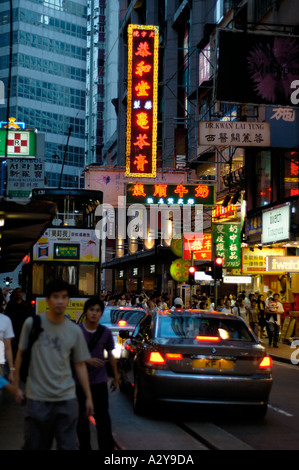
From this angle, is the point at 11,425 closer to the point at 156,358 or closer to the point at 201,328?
the point at 156,358

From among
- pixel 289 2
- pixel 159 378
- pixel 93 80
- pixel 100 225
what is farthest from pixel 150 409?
pixel 93 80

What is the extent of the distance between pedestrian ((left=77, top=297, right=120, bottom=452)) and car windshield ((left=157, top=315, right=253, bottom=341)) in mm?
2744

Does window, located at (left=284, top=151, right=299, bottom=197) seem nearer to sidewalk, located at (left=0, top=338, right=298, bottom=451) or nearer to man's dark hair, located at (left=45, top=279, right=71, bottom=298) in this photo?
sidewalk, located at (left=0, top=338, right=298, bottom=451)

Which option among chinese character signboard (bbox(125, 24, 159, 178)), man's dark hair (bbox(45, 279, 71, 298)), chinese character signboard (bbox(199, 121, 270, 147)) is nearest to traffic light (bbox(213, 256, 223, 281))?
chinese character signboard (bbox(125, 24, 159, 178))

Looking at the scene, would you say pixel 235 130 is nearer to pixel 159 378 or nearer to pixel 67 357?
pixel 159 378

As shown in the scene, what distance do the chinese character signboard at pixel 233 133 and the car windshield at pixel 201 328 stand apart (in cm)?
1075

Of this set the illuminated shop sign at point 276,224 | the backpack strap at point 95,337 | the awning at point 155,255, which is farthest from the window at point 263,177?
the backpack strap at point 95,337

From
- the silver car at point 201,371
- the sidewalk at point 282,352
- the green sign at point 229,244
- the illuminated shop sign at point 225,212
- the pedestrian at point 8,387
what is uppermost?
the illuminated shop sign at point 225,212

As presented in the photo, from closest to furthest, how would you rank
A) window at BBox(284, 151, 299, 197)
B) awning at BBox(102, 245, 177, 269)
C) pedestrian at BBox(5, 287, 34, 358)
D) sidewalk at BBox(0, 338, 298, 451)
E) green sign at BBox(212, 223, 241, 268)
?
sidewalk at BBox(0, 338, 298, 451), pedestrian at BBox(5, 287, 34, 358), window at BBox(284, 151, 299, 197), green sign at BBox(212, 223, 241, 268), awning at BBox(102, 245, 177, 269)

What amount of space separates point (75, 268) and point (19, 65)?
82.7m

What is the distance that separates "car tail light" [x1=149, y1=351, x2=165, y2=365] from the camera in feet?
32.5

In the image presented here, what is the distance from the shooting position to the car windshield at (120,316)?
→ 16.0 m

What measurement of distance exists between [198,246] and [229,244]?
294 centimetres

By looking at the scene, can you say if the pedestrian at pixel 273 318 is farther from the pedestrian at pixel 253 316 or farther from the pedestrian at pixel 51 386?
the pedestrian at pixel 51 386
